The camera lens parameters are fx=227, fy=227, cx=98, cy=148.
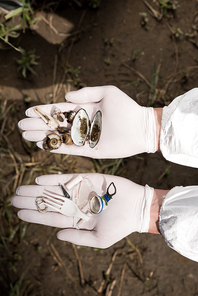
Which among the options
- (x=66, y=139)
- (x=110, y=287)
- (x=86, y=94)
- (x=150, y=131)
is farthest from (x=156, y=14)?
(x=110, y=287)

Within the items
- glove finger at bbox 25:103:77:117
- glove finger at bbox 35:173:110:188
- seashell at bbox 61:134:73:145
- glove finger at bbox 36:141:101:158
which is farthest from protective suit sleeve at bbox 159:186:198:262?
glove finger at bbox 25:103:77:117

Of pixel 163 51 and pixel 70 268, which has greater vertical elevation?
pixel 163 51

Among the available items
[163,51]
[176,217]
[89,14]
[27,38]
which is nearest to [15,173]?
[27,38]

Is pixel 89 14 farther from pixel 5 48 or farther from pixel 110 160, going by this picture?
pixel 110 160

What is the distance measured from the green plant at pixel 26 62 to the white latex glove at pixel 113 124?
→ 2.44 ft

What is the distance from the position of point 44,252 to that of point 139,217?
4.39 ft

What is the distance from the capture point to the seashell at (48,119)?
2.24 m

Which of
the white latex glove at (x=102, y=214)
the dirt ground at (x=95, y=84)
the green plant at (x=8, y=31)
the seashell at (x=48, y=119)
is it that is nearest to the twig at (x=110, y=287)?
the dirt ground at (x=95, y=84)

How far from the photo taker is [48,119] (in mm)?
2260

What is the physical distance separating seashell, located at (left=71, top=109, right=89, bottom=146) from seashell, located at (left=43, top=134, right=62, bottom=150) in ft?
0.49

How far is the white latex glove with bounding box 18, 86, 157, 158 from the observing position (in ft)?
7.36

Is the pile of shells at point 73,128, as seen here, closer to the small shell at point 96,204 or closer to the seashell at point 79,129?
the seashell at point 79,129

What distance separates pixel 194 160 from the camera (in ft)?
6.59

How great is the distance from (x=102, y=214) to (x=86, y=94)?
47.1 inches
